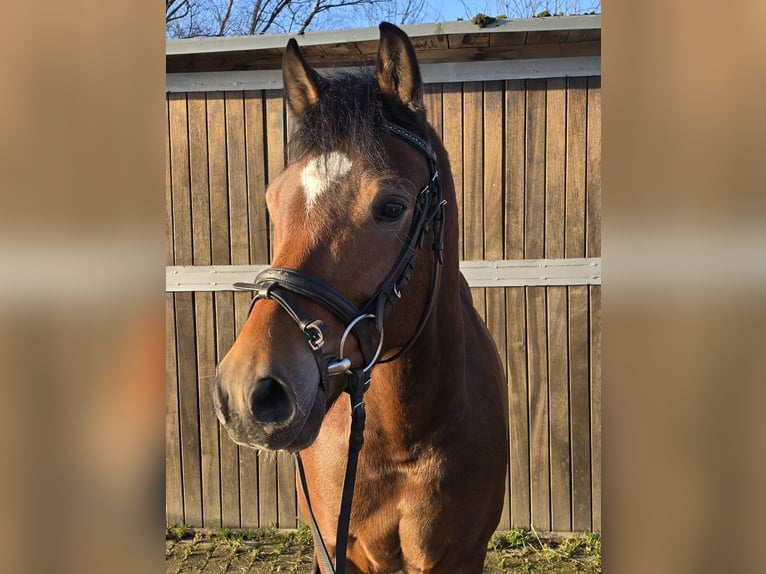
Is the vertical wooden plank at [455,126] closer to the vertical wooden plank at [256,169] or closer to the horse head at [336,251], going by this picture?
the vertical wooden plank at [256,169]

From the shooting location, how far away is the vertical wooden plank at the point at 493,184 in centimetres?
380

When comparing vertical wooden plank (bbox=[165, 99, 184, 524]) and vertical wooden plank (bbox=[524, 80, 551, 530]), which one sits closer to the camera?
vertical wooden plank (bbox=[524, 80, 551, 530])

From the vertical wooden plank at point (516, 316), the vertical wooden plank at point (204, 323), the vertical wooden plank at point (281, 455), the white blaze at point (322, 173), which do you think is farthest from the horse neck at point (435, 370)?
the vertical wooden plank at point (204, 323)

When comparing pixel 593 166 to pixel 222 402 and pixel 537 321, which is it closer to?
pixel 537 321

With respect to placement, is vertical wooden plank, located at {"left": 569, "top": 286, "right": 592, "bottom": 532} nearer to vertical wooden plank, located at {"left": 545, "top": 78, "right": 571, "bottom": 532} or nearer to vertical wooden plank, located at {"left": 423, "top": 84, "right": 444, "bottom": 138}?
vertical wooden plank, located at {"left": 545, "top": 78, "right": 571, "bottom": 532}

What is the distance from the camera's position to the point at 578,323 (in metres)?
3.83

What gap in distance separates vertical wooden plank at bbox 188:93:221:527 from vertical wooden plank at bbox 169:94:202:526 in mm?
42

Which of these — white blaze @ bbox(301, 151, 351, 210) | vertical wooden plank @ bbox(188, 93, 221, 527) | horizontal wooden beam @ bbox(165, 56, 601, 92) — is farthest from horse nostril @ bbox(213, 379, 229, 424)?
horizontal wooden beam @ bbox(165, 56, 601, 92)

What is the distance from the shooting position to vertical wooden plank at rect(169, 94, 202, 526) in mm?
4039

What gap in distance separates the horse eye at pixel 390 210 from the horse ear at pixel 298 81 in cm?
44

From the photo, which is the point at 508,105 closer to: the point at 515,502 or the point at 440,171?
the point at 440,171
